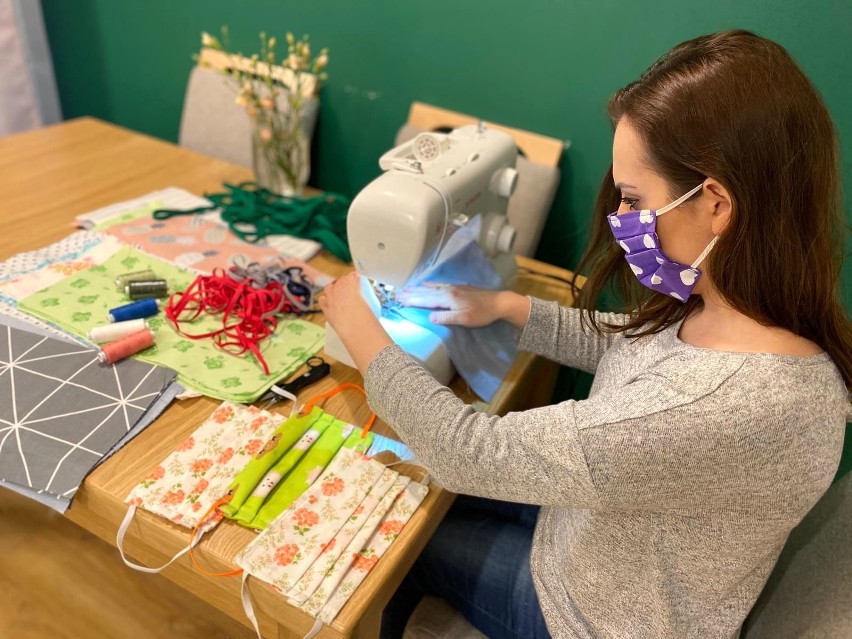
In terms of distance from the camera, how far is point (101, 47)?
2.48 metres


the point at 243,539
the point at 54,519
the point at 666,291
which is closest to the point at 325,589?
the point at 243,539

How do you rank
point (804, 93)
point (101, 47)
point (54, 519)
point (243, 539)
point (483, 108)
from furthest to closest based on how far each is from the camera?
point (101, 47) → point (483, 108) → point (54, 519) → point (243, 539) → point (804, 93)

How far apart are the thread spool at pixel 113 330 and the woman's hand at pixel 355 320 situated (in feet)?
1.10

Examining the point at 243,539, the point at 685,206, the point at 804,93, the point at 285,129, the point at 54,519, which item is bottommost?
the point at 54,519

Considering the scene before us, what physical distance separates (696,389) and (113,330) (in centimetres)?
96

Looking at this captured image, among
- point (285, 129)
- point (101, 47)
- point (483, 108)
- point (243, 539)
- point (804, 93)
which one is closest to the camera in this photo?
point (804, 93)

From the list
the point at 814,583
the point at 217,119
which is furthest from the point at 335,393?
the point at 217,119

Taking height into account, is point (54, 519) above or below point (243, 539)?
below

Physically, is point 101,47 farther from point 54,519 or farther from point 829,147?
point 829,147

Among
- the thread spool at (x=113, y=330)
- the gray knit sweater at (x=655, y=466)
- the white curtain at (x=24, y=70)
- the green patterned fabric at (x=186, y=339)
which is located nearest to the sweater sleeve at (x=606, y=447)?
the gray knit sweater at (x=655, y=466)

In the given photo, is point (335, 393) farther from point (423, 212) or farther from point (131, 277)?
point (131, 277)

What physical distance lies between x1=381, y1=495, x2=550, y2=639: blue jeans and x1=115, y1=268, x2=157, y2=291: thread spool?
0.76m

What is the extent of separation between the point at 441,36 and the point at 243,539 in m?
1.48

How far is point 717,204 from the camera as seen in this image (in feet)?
2.55
